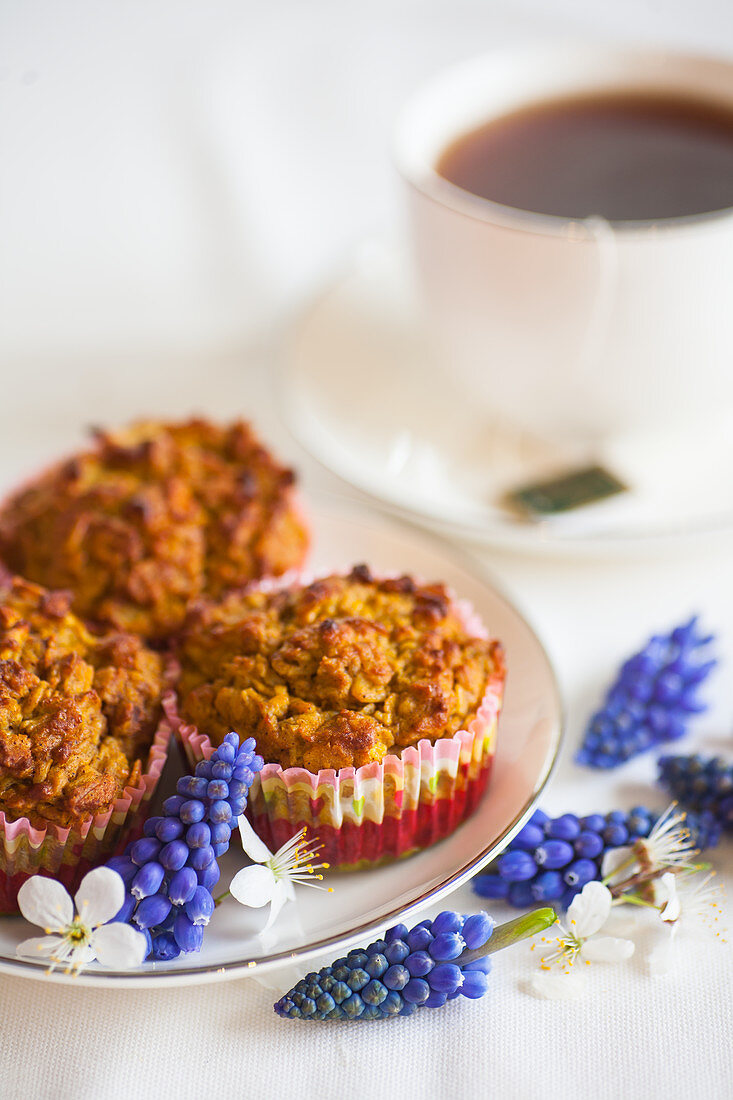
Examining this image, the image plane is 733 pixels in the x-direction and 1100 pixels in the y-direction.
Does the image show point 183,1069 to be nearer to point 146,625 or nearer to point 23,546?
point 146,625

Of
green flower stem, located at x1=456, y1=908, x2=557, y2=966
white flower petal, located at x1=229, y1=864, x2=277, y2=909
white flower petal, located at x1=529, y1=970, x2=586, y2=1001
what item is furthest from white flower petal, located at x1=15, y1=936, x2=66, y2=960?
white flower petal, located at x1=529, y1=970, x2=586, y2=1001

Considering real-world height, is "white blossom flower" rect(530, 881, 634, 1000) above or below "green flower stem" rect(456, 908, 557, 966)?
below

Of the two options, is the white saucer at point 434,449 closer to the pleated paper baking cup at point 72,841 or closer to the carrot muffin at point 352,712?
the carrot muffin at point 352,712

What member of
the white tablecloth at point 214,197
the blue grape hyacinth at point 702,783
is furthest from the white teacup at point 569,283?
the blue grape hyacinth at point 702,783

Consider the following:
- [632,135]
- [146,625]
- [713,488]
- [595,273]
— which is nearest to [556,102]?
[632,135]

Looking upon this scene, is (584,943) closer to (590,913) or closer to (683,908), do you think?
(590,913)

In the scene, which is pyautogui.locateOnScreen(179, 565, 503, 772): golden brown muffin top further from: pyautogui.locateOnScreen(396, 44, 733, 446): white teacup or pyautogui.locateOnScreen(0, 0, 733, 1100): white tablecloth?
pyautogui.locateOnScreen(396, 44, 733, 446): white teacup
